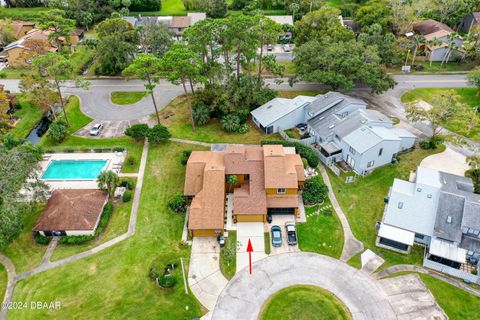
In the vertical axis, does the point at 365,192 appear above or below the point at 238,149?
below

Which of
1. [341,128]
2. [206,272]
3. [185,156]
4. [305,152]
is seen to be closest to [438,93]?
[341,128]

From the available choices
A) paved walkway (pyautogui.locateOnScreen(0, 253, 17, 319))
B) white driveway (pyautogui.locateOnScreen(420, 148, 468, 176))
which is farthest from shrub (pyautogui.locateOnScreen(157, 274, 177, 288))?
white driveway (pyautogui.locateOnScreen(420, 148, 468, 176))

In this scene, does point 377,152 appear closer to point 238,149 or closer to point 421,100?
point 238,149

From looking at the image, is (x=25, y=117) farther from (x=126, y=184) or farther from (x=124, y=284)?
(x=124, y=284)

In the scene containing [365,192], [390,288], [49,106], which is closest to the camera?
[390,288]

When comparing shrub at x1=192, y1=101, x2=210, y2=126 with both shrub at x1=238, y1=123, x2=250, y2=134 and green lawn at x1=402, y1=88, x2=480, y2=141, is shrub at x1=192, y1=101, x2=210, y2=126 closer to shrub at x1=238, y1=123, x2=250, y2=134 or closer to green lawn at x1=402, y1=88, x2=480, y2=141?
shrub at x1=238, y1=123, x2=250, y2=134

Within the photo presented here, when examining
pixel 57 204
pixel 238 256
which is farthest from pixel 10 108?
pixel 238 256
